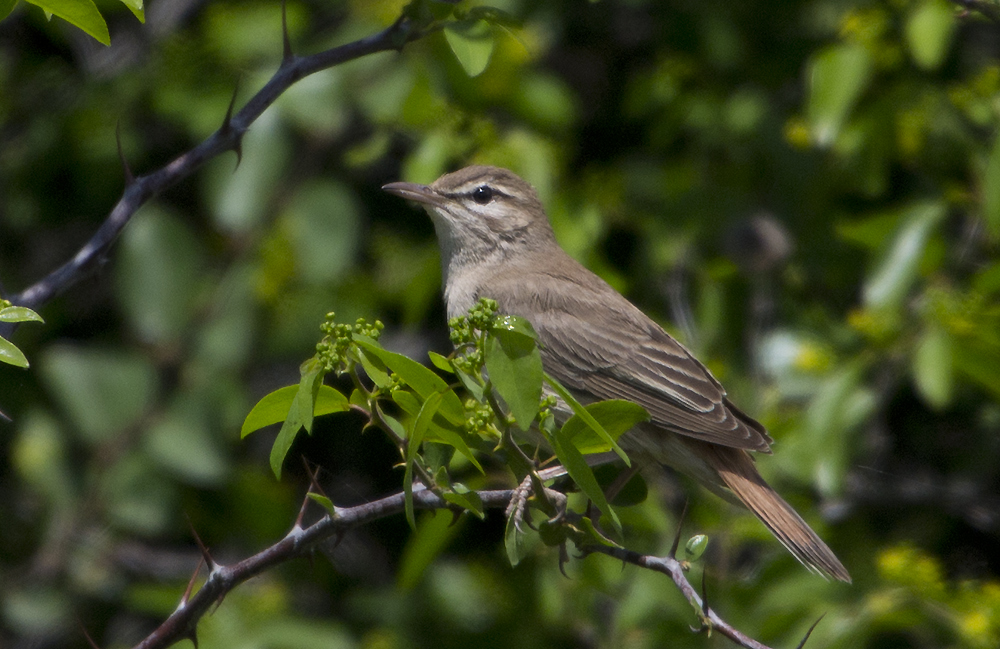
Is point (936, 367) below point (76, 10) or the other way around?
below

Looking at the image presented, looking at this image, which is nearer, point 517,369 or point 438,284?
point 517,369

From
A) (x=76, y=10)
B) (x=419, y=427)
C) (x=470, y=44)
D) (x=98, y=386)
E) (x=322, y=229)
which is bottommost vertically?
(x=98, y=386)

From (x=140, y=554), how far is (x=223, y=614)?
1.28 m

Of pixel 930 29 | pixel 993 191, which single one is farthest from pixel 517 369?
pixel 930 29

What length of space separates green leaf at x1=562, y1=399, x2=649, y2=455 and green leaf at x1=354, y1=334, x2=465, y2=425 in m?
0.25

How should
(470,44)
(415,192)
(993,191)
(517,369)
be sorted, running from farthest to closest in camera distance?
(415,192) < (993,191) < (470,44) < (517,369)

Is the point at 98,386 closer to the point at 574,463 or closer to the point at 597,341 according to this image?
the point at 597,341

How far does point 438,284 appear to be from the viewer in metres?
4.76

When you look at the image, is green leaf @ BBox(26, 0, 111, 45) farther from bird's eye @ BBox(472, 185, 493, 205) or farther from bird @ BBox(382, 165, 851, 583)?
bird's eye @ BBox(472, 185, 493, 205)

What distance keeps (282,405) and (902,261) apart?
289 centimetres

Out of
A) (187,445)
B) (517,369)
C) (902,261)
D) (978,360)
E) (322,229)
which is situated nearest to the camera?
(517,369)

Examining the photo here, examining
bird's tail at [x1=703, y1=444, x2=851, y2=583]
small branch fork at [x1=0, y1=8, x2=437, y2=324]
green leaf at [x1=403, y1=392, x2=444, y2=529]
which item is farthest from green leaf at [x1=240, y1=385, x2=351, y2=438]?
bird's tail at [x1=703, y1=444, x2=851, y2=583]

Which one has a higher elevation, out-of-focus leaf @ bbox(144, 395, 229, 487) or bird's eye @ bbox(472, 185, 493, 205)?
bird's eye @ bbox(472, 185, 493, 205)

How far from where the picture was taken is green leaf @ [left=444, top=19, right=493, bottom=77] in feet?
9.27
